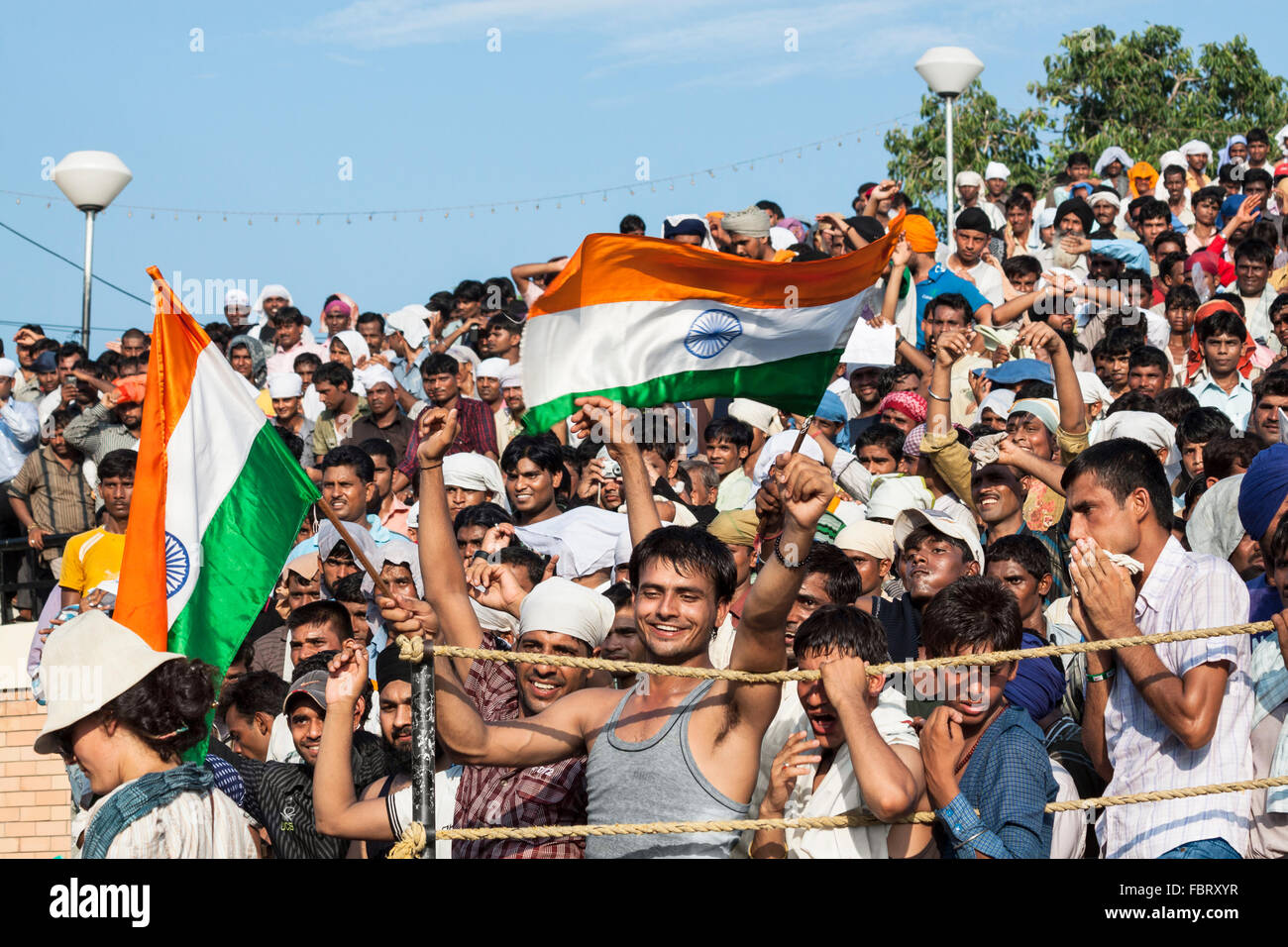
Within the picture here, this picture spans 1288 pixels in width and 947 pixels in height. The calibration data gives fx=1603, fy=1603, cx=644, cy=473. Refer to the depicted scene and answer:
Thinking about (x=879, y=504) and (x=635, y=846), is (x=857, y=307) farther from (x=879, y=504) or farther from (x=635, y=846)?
(x=635, y=846)

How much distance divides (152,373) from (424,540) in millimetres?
1680

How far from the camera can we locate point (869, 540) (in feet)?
23.3

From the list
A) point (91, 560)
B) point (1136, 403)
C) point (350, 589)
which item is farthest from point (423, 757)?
point (1136, 403)

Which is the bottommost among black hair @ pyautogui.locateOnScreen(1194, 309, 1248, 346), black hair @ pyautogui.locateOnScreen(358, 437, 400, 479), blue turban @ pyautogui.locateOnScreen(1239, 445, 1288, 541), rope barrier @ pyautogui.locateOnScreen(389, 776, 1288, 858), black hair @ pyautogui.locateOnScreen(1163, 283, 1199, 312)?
rope barrier @ pyautogui.locateOnScreen(389, 776, 1288, 858)

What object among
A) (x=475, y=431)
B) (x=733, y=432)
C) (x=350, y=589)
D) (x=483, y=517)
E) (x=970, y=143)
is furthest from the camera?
(x=970, y=143)

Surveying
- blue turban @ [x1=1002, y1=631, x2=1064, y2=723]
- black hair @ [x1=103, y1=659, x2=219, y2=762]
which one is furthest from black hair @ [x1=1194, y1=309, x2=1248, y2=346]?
black hair @ [x1=103, y1=659, x2=219, y2=762]

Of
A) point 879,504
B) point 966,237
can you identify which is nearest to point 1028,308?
point 966,237

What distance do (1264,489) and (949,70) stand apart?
32.4 ft

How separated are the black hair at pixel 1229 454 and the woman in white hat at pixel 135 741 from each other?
4.56m

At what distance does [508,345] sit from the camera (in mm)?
12922

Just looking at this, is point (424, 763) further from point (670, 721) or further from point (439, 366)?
point (439, 366)

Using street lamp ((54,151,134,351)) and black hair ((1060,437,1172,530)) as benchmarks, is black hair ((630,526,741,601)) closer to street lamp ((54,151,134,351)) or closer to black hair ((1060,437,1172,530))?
black hair ((1060,437,1172,530))

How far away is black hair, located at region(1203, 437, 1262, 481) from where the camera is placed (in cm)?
696

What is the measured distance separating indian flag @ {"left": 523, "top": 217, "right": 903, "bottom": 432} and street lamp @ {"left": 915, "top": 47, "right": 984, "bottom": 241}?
8.75 metres
